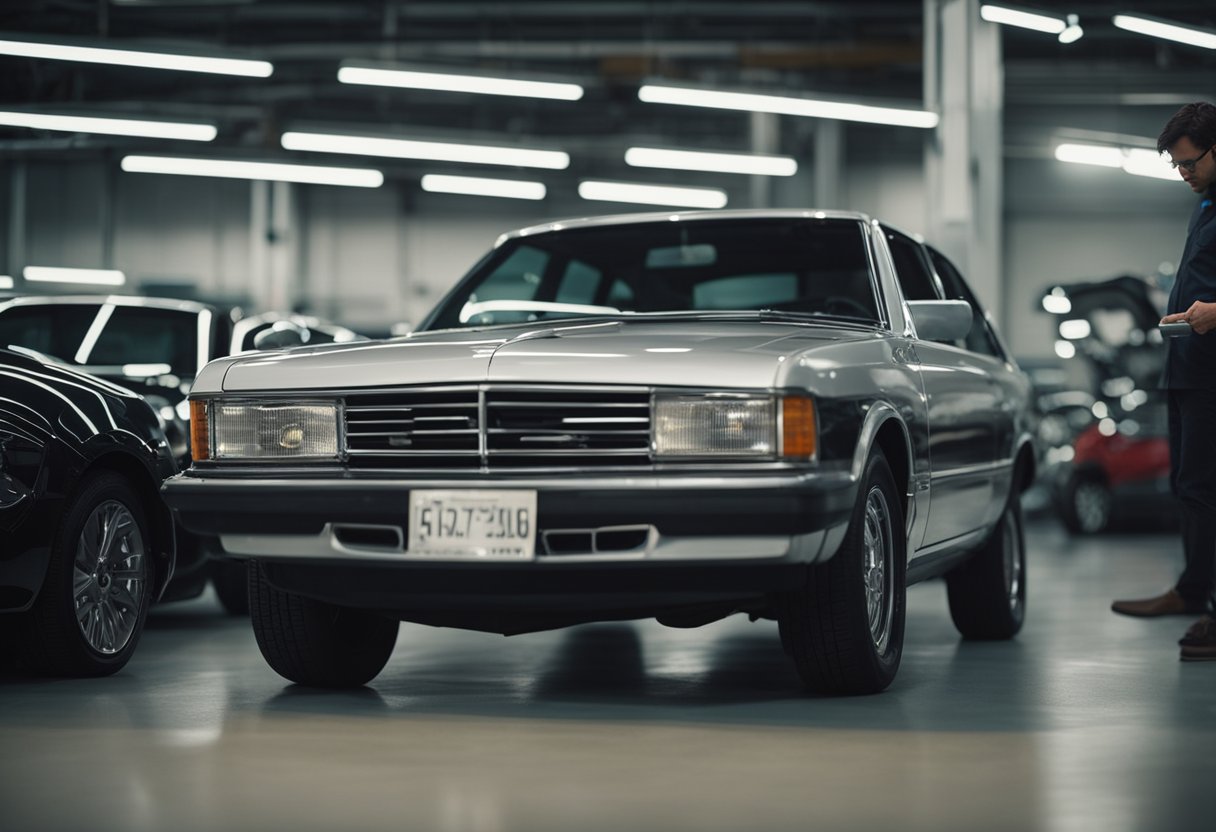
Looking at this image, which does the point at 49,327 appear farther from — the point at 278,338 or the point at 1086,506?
the point at 1086,506

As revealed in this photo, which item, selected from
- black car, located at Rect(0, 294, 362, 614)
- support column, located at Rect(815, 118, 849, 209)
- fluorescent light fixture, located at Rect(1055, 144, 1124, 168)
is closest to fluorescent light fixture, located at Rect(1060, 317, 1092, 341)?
fluorescent light fixture, located at Rect(1055, 144, 1124, 168)

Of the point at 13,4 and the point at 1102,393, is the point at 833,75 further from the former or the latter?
the point at 13,4

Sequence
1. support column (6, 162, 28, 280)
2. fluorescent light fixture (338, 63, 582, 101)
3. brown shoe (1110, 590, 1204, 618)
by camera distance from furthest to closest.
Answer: support column (6, 162, 28, 280)
fluorescent light fixture (338, 63, 582, 101)
brown shoe (1110, 590, 1204, 618)

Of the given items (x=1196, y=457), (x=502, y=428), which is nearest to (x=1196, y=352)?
(x=1196, y=457)

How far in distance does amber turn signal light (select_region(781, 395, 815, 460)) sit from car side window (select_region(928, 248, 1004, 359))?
2.63m

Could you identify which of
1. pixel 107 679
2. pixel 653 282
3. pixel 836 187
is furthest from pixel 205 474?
pixel 836 187

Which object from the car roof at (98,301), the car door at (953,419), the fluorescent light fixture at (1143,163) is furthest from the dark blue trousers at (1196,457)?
the fluorescent light fixture at (1143,163)

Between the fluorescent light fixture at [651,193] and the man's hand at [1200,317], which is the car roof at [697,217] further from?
the fluorescent light fixture at [651,193]

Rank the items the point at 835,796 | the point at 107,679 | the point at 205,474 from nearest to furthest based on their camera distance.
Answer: the point at 835,796
the point at 205,474
the point at 107,679

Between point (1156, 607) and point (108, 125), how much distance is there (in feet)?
40.5

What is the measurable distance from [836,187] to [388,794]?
20304mm

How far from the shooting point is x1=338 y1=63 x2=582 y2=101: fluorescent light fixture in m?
14.6

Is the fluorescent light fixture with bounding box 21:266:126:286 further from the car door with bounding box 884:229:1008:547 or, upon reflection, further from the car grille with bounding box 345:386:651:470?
the car grille with bounding box 345:386:651:470

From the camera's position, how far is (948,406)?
5406mm
